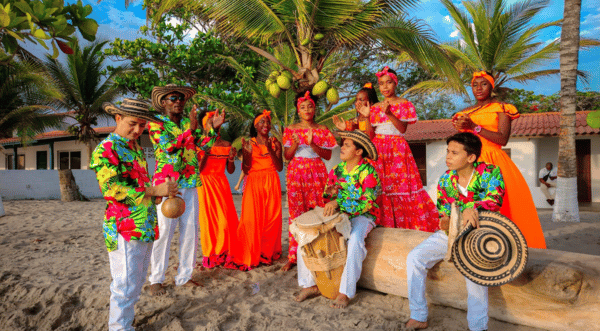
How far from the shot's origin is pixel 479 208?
279 centimetres

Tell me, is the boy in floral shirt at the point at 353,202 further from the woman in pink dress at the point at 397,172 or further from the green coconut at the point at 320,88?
the green coconut at the point at 320,88

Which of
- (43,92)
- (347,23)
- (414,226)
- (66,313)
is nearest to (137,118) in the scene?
(66,313)

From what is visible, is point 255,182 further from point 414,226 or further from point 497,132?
point 497,132

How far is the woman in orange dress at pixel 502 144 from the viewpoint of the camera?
3.47 meters

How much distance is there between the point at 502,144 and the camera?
3547mm

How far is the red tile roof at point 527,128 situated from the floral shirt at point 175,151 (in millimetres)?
11086

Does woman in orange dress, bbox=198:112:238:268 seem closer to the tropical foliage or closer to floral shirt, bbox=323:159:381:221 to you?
floral shirt, bbox=323:159:381:221

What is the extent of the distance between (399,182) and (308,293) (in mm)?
1532

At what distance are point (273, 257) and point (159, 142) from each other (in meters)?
2.08

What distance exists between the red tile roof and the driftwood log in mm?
10638

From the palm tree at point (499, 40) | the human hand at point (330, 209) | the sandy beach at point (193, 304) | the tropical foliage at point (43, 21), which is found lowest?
the sandy beach at point (193, 304)

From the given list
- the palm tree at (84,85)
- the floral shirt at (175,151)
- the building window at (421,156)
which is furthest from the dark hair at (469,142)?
the palm tree at (84,85)

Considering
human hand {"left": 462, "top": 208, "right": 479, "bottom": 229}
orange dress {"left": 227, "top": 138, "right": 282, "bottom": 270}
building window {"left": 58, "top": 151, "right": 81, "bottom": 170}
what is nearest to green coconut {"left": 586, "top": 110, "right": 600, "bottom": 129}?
human hand {"left": 462, "top": 208, "right": 479, "bottom": 229}

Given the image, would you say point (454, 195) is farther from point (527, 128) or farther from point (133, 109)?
point (527, 128)
